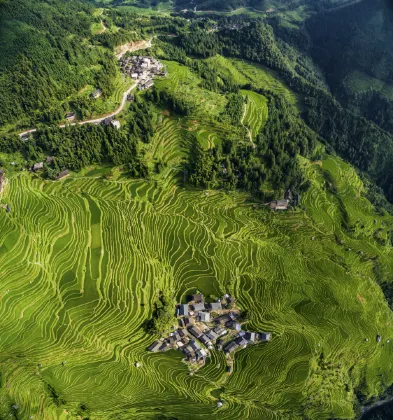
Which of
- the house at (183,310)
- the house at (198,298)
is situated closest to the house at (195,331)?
the house at (183,310)

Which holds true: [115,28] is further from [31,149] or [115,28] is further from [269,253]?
[269,253]

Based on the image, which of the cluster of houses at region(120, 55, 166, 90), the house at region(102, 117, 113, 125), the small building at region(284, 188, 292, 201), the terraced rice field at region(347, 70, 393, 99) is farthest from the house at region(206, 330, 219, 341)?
the terraced rice field at region(347, 70, 393, 99)

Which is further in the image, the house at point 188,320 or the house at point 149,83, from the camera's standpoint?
the house at point 149,83

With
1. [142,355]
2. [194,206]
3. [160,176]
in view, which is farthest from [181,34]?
[142,355]

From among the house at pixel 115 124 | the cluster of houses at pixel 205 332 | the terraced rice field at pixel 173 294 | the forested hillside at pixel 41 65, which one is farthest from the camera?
the forested hillside at pixel 41 65

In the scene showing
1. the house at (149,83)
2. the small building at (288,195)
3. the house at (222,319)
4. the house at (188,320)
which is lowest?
the house at (188,320)

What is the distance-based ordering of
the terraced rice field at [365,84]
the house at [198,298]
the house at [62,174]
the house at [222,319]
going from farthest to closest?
the terraced rice field at [365,84] → the house at [62,174] → the house at [198,298] → the house at [222,319]

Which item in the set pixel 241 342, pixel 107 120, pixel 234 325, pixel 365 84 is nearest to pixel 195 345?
pixel 234 325

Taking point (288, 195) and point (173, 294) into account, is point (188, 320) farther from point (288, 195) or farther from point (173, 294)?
point (288, 195)

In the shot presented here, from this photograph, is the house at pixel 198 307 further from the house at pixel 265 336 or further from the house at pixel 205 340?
the house at pixel 265 336
